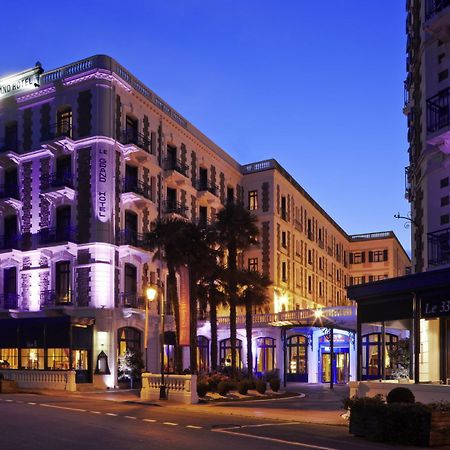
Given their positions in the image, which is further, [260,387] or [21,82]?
Result: [21,82]

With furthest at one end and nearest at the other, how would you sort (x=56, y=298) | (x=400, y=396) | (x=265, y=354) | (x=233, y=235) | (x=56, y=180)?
(x=265, y=354), (x=56, y=180), (x=56, y=298), (x=233, y=235), (x=400, y=396)

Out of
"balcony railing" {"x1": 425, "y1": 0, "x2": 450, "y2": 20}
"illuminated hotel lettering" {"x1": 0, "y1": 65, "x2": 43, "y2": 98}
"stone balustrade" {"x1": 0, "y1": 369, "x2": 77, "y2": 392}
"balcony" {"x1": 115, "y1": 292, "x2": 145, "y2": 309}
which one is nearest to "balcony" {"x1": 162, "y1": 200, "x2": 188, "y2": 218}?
"balcony" {"x1": 115, "y1": 292, "x2": 145, "y2": 309}

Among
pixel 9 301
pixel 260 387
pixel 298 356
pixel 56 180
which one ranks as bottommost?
pixel 260 387

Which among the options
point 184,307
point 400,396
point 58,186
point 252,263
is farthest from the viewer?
point 252,263

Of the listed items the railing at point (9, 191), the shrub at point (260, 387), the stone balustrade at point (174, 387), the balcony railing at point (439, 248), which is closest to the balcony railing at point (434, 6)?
the balcony railing at point (439, 248)

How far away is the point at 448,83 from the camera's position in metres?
27.0

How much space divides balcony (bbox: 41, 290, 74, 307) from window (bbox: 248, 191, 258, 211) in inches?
961

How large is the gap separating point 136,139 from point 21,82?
9.11 m

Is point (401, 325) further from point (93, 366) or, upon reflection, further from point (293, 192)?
point (293, 192)

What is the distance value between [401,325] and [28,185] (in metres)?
29.2

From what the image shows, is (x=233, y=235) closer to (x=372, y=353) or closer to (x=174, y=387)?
(x=174, y=387)

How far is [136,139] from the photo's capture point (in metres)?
47.9

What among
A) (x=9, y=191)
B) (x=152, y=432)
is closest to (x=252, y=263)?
(x=9, y=191)

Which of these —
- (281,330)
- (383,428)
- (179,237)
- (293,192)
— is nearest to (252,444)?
(383,428)
